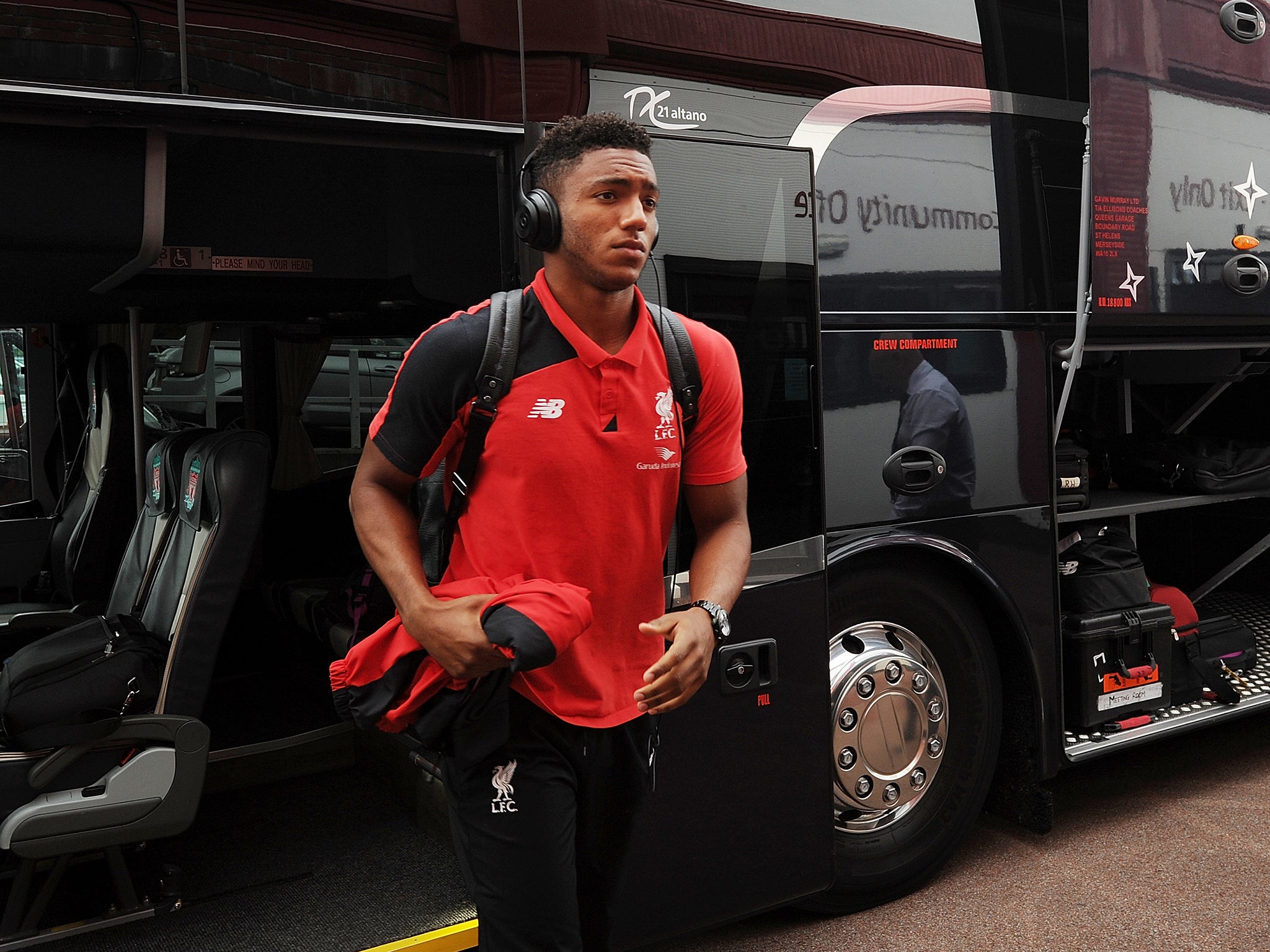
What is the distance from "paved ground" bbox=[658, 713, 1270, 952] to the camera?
127 inches

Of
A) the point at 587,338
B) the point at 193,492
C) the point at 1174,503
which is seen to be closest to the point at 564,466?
the point at 587,338

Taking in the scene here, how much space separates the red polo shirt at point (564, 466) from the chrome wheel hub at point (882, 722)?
1387 millimetres

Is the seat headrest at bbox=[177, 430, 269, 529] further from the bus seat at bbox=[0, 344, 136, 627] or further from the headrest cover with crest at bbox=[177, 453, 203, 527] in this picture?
the bus seat at bbox=[0, 344, 136, 627]

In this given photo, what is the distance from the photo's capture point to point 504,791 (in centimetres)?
190

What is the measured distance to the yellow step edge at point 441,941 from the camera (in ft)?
9.05

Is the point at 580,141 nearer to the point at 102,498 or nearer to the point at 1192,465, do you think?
the point at 1192,465

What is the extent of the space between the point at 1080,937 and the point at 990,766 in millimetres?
580

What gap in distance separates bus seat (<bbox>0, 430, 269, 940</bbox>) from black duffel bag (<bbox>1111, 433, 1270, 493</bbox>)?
3235mm

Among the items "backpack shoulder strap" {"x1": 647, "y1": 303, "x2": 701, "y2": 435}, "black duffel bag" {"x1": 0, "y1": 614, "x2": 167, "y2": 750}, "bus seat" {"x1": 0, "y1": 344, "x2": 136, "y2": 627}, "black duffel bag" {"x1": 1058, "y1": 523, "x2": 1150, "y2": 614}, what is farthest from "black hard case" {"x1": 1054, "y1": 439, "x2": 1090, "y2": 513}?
"bus seat" {"x1": 0, "y1": 344, "x2": 136, "y2": 627}

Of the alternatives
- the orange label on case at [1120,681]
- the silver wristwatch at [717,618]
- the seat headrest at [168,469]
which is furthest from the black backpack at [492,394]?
the orange label on case at [1120,681]

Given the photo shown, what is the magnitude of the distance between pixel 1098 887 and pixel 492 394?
2.69m

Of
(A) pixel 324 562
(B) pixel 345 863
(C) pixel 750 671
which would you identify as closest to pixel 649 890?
(C) pixel 750 671

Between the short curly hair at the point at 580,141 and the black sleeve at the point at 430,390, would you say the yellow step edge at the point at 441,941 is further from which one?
the short curly hair at the point at 580,141

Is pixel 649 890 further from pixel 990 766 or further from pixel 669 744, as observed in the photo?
pixel 990 766
